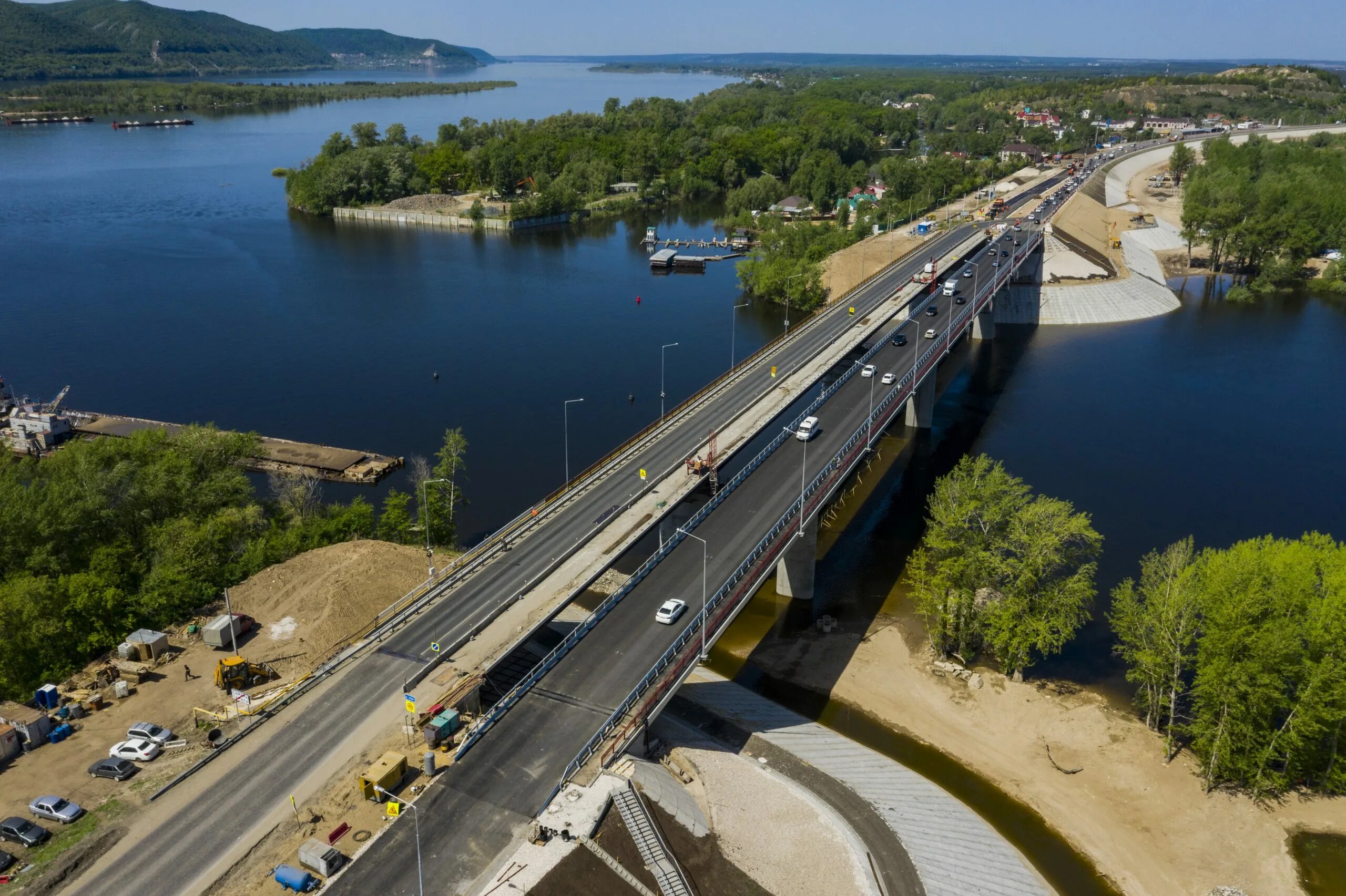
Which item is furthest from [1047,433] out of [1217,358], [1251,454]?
[1217,358]

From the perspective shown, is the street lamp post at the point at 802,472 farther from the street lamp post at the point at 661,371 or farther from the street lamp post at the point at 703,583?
the street lamp post at the point at 661,371

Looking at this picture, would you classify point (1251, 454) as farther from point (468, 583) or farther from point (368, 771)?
point (368, 771)

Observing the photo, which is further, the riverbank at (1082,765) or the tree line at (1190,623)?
the tree line at (1190,623)

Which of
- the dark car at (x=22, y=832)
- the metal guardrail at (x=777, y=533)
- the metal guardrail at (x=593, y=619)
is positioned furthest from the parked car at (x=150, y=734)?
the metal guardrail at (x=777, y=533)

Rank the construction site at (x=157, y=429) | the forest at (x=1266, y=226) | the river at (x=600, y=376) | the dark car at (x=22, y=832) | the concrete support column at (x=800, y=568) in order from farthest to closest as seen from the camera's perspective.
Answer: the forest at (x=1266, y=226) → the construction site at (x=157, y=429) → the river at (x=600, y=376) → the concrete support column at (x=800, y=568) → the dark car at (x=22, y=832)

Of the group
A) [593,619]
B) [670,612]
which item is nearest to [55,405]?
[593,619]

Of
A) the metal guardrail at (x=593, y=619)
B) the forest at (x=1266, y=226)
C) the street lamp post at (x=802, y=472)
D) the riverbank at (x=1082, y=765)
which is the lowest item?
the riverbank at (x=1082, y=765)

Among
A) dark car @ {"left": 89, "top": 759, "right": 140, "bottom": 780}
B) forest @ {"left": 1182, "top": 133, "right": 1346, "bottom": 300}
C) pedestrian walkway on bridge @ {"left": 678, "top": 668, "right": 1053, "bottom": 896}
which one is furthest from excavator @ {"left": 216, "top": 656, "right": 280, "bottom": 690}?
forest @ {"left": 1182, "top": 133, "right": 1346, "bottom": 300}
